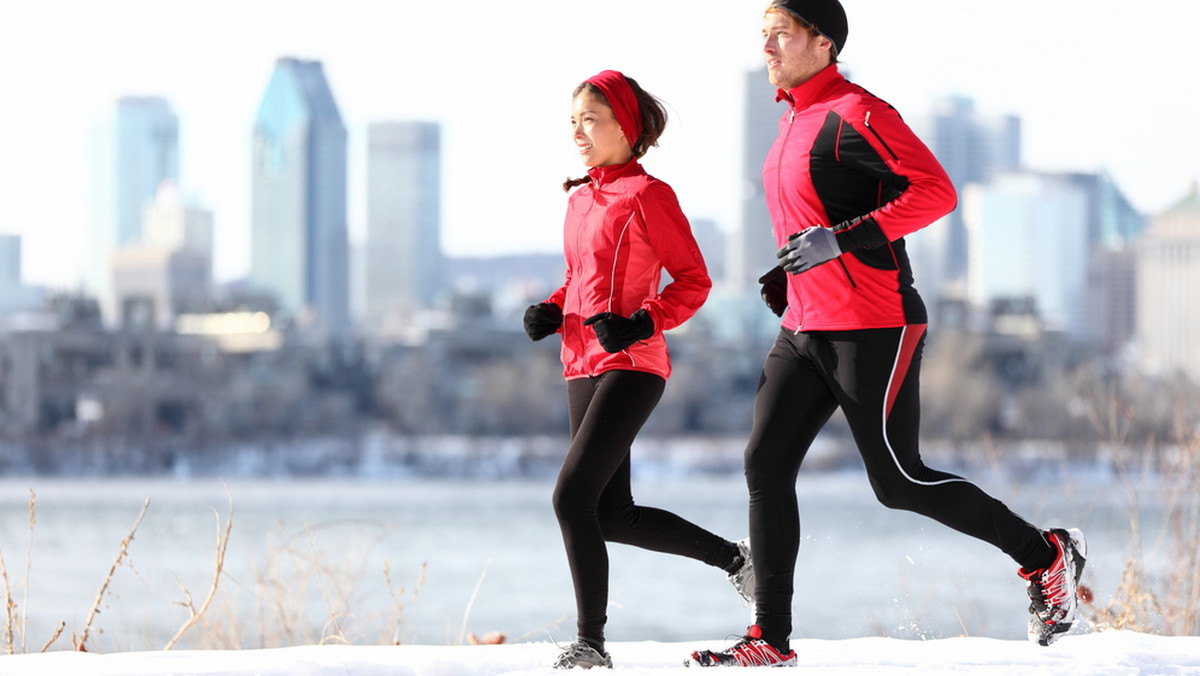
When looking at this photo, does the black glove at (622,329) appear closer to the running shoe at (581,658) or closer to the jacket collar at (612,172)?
the jacket collar at (612,172)

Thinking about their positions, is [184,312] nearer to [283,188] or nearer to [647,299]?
[283,188]

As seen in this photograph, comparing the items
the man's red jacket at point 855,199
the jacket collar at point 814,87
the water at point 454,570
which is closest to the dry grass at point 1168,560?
the water at point 454,570

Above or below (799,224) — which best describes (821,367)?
below

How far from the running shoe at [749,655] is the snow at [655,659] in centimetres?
5

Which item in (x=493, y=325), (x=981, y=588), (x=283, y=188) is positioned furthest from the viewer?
(x=283, y=188)

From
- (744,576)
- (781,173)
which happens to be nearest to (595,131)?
(781,173)

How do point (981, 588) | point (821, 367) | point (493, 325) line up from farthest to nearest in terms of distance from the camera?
point (493, 325)
point (981, 588)
point (821, 367)

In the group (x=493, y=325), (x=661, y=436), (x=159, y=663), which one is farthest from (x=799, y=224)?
(x=493, y=325)

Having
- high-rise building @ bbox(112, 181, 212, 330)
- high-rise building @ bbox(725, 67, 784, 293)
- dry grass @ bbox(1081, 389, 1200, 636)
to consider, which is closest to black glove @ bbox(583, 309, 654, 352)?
dry grass @ bbox(1081, 389, 1200, 636)

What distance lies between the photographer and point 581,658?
3.50 metres

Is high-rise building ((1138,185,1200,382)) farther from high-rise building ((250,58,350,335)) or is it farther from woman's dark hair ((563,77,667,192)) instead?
woman's dark hair ((563,77,667,192))

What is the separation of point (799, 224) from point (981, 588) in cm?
2183

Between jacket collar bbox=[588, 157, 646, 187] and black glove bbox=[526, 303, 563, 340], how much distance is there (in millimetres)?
350

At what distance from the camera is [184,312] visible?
120375mm
